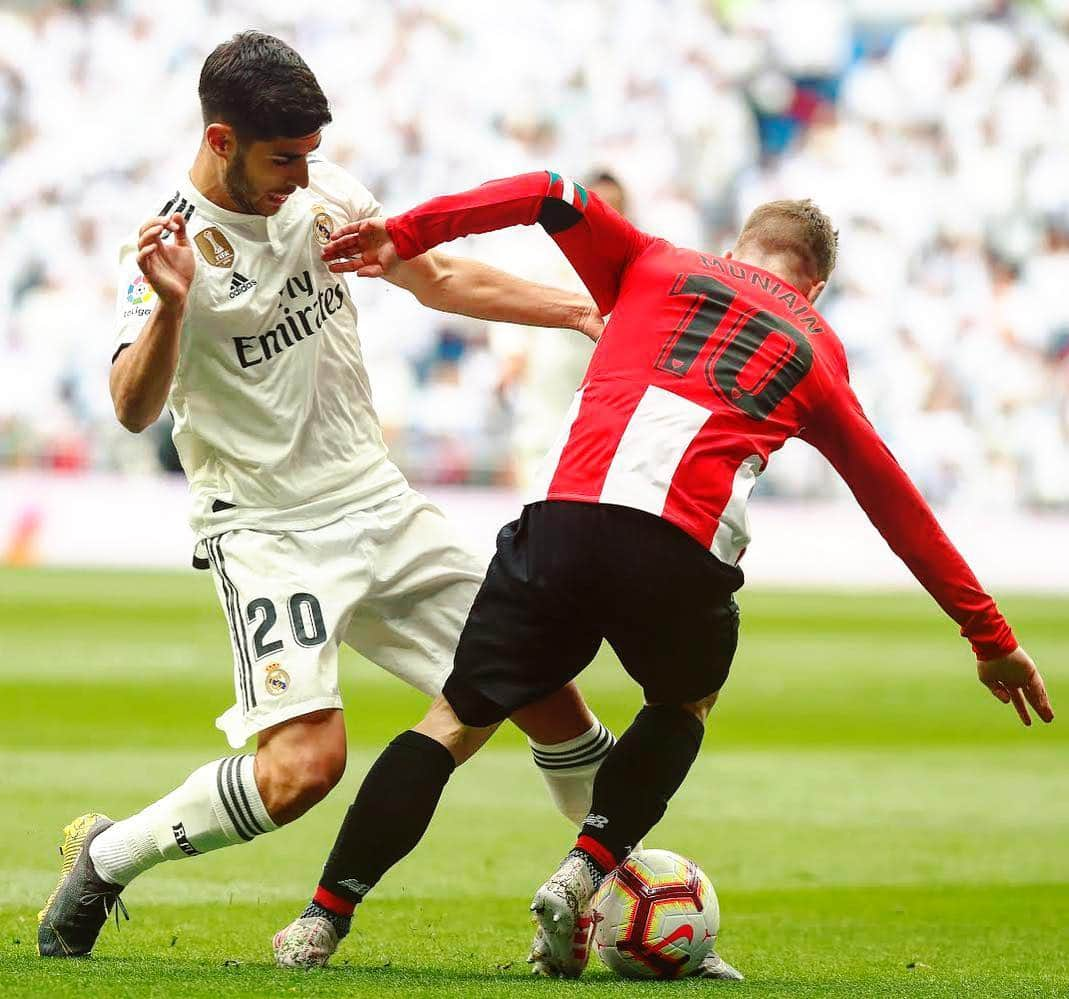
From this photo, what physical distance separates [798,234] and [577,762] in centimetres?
146

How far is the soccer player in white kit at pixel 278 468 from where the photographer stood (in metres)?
4.38

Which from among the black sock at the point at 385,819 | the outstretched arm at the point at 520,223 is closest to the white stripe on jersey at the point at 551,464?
the outstretched arm at the point at 520,223

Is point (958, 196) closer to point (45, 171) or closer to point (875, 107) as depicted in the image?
point (875, 107)

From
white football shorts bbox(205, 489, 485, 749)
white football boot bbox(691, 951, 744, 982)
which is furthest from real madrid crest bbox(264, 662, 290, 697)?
white football boot bbox(691, 951, 744, 982)

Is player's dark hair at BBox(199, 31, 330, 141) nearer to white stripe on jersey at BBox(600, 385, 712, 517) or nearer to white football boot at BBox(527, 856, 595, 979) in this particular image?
white stripe on jersey at BBox(600, 385, 712, 517)

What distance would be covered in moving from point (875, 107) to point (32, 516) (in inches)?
402

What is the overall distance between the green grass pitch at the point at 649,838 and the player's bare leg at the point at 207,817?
0.36 ft

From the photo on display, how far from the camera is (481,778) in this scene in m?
8.20

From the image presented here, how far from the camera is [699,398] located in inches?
172

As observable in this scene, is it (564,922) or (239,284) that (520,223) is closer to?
(239,284)

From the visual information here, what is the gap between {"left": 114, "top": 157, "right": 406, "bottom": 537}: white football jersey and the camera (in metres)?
4.57

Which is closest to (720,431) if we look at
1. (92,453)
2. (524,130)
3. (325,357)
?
(325,357)

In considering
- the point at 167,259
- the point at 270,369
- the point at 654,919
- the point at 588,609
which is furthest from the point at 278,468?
the point at 654,919

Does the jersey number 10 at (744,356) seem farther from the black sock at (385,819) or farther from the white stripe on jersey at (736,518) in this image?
the black sock at (385,819)
